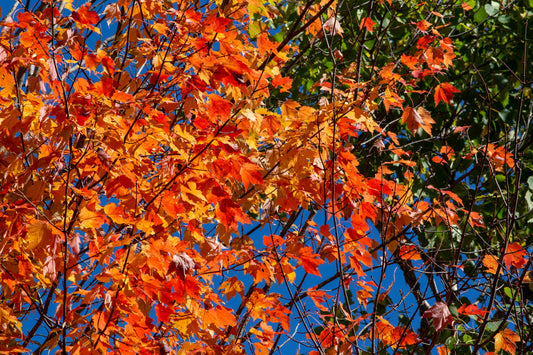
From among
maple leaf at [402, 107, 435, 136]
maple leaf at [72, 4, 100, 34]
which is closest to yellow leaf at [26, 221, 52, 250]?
maple leaf at [72, 4, 100, 34]

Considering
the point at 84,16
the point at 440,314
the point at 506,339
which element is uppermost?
the point at 84,16

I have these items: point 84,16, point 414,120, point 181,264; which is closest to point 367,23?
point 414,120

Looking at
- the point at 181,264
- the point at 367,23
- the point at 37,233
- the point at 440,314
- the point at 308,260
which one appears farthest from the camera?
the point at 367,23

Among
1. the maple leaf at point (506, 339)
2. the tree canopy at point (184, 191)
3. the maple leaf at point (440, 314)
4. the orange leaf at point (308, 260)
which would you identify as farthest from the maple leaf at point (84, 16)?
the maple leaf at point (506, 339)

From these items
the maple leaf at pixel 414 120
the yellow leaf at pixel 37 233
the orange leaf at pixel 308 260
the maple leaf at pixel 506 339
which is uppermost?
the maple leaf at pixel 414 120

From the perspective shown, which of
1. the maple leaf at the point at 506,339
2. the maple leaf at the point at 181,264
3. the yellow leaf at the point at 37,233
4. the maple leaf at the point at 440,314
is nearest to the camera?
the maple leaf at the point at 181,264

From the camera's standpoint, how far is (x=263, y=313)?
304 cm

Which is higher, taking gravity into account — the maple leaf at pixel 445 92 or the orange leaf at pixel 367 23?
the orange leaf at pixel 367 23

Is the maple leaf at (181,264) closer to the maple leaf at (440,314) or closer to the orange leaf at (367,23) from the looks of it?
the maple leaf at (440,314)

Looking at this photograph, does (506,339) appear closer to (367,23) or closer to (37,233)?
(367,23)

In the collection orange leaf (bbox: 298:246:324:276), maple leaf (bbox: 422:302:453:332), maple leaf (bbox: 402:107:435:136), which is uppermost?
maple leaf (bbox: 402:107:435:136)

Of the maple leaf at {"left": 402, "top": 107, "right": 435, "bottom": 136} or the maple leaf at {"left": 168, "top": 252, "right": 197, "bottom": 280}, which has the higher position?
the maple leaf at {"left": 402, "top": 107, "right": 435, "bottom": 136}

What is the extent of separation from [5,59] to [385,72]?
1.86 m

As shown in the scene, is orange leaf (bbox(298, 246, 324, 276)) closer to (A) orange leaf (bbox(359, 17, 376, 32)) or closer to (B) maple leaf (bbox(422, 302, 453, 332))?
(B) maple leaf (bbox(422, 302, 453, 332))
